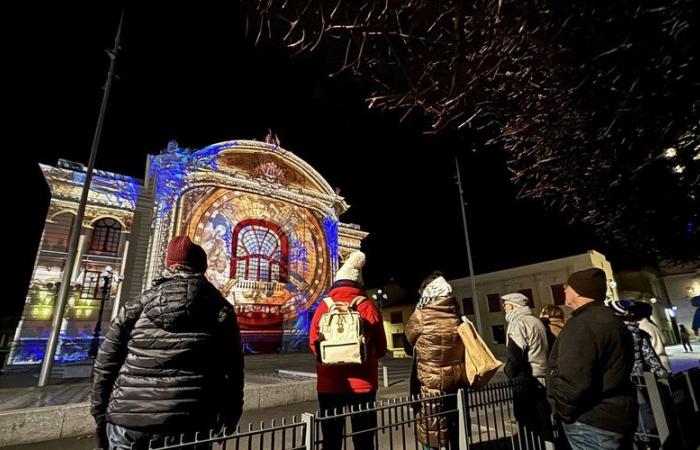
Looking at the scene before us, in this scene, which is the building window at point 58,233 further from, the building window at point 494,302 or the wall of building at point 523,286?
the building window at point 494,302

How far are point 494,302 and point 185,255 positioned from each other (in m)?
24.6

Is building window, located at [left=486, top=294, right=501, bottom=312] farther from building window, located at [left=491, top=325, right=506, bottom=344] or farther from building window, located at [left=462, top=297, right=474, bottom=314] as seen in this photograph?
building window, located at [left=462, top=297, right=474, bottom=314]

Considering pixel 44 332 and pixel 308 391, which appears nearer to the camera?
pixel 308 391

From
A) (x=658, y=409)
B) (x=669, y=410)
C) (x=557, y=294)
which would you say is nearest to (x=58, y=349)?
(x=658, y=409)

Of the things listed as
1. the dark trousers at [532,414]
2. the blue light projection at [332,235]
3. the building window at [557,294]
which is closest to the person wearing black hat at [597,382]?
the dark trousers at [532,414]

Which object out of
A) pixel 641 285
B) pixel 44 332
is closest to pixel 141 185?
pixel 44 332

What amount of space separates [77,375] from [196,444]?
13192 millimetres

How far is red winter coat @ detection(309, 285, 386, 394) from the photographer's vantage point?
296 centimetres

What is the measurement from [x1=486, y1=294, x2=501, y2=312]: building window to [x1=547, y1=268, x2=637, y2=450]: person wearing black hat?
22.7 meters

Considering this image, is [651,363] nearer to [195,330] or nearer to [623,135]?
[623,135]

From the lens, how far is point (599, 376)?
226cm

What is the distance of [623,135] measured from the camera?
11.4 ft

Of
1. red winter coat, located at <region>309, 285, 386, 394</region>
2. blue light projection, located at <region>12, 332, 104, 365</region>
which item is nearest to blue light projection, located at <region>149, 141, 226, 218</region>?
blue light projection, located at <region>12, 332, 104, 365</region>

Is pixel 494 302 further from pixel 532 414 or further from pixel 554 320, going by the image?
pixel 532 414
